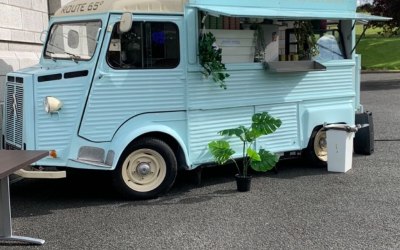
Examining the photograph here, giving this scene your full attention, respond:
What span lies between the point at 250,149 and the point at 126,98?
5.41 ft

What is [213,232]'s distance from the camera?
16.7ft

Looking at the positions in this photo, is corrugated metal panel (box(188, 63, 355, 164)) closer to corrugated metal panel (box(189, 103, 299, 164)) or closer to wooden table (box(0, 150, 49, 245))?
corrugated metal panel (box(189, 103, 299, 164))

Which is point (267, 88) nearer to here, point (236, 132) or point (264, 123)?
point (264, 123)

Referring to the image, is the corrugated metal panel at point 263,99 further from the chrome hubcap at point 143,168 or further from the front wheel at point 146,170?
the chrome hubcap at point 143,168

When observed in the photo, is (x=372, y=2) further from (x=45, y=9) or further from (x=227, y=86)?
(x=227, y=86)

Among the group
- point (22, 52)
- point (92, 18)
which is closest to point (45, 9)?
point (22, 52)

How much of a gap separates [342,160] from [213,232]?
311cm

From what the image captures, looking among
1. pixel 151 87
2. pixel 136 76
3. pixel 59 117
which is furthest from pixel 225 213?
pixel 59 117

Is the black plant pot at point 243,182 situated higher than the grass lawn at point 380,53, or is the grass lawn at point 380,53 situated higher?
the grass lawn at point 380,53

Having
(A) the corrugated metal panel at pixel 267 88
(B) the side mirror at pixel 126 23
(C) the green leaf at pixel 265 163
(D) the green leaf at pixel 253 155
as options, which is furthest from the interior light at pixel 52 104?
(C) the green leaf at pixel 265 163

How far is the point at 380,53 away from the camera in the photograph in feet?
119

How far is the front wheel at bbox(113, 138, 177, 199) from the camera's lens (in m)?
6.15

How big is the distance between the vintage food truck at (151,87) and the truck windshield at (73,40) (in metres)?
0.02

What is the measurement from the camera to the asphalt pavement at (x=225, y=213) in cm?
488
